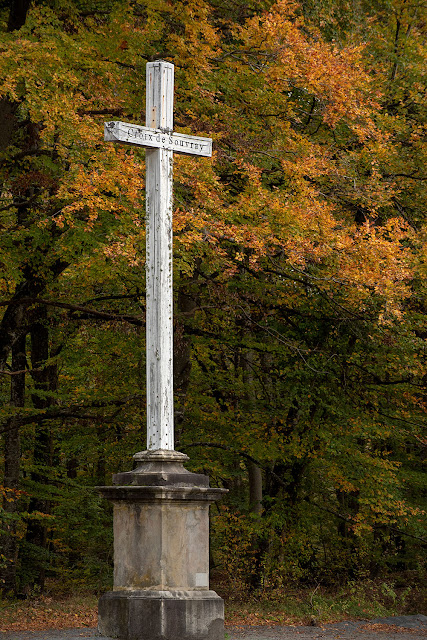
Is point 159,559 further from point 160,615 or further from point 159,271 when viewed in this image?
point 159,271

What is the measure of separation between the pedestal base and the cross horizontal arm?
12.9ft

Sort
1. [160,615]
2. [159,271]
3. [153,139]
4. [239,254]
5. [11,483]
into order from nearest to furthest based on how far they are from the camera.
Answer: [160,615], [159,271], [153,139], [239,254], [11,483]

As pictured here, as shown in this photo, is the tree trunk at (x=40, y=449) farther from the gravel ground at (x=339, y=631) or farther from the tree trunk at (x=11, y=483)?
the gravel ground at (x=339, y=631)

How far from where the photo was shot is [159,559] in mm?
7258

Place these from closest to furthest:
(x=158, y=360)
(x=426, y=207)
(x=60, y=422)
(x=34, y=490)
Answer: (x=158, y=360) → (x=426, y=207) → (x=34, y=490) → (x=60, y=422)

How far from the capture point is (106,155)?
11641 millimetres

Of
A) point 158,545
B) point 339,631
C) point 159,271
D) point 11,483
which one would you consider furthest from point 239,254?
point 11,483

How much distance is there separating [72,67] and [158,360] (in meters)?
6.25

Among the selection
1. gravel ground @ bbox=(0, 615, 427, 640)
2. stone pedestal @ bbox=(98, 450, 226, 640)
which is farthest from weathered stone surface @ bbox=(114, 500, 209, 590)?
gravel ground @ bbox=(0, 615, 427, 640)

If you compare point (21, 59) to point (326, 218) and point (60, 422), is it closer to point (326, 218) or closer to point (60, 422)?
point (326, 218)

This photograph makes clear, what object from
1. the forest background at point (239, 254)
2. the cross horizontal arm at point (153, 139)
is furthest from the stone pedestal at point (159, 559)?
the forest background at point (239, 254)

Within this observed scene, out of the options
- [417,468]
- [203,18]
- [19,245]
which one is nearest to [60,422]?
[19,245]

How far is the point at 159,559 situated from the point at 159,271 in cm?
251

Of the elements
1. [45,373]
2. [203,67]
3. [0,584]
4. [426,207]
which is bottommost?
[0,584]
